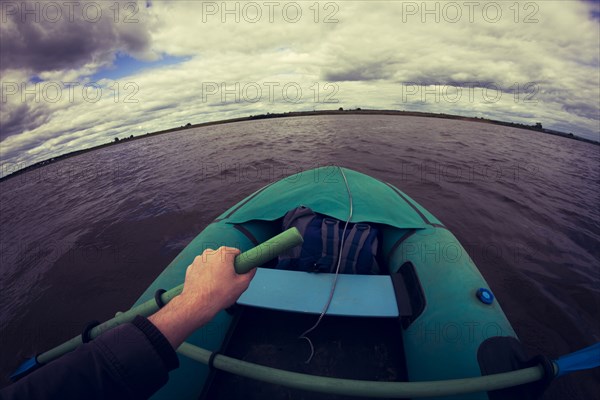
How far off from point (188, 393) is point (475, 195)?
31.7 ft

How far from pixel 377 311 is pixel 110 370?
214 cm

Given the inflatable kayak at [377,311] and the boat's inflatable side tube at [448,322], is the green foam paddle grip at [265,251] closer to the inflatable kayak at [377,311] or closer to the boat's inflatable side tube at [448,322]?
the inflatable kayak at [377,311]

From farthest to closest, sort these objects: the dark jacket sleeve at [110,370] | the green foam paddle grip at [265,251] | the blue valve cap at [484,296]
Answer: the blue valve cap at [484,296] → the green foam paddle grip at [265,251] → the dark jacket sleeve at [110,370]

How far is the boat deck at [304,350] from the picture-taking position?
2410 millimetres

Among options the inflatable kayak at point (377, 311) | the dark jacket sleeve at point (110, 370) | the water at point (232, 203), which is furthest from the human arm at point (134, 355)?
the water at point (232, 203)

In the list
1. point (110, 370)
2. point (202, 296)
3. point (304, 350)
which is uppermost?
point (202, 296)

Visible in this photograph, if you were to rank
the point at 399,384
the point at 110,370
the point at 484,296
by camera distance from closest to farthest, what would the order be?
the point at 110,370 → the point at 399,384 → the point at 484,296

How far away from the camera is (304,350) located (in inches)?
105

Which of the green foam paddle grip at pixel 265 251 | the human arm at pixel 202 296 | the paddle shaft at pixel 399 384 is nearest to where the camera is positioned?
the human arm at pixel 202 296

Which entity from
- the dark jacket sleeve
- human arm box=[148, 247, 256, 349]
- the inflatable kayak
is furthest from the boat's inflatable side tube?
the dark jacket sleeve

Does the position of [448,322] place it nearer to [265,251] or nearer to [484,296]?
[484,296]

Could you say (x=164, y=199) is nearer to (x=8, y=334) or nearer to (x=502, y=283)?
(x=8, y=334)

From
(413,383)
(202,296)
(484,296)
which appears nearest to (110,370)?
(202,296)

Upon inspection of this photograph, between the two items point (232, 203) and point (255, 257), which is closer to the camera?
point (255, 257)
